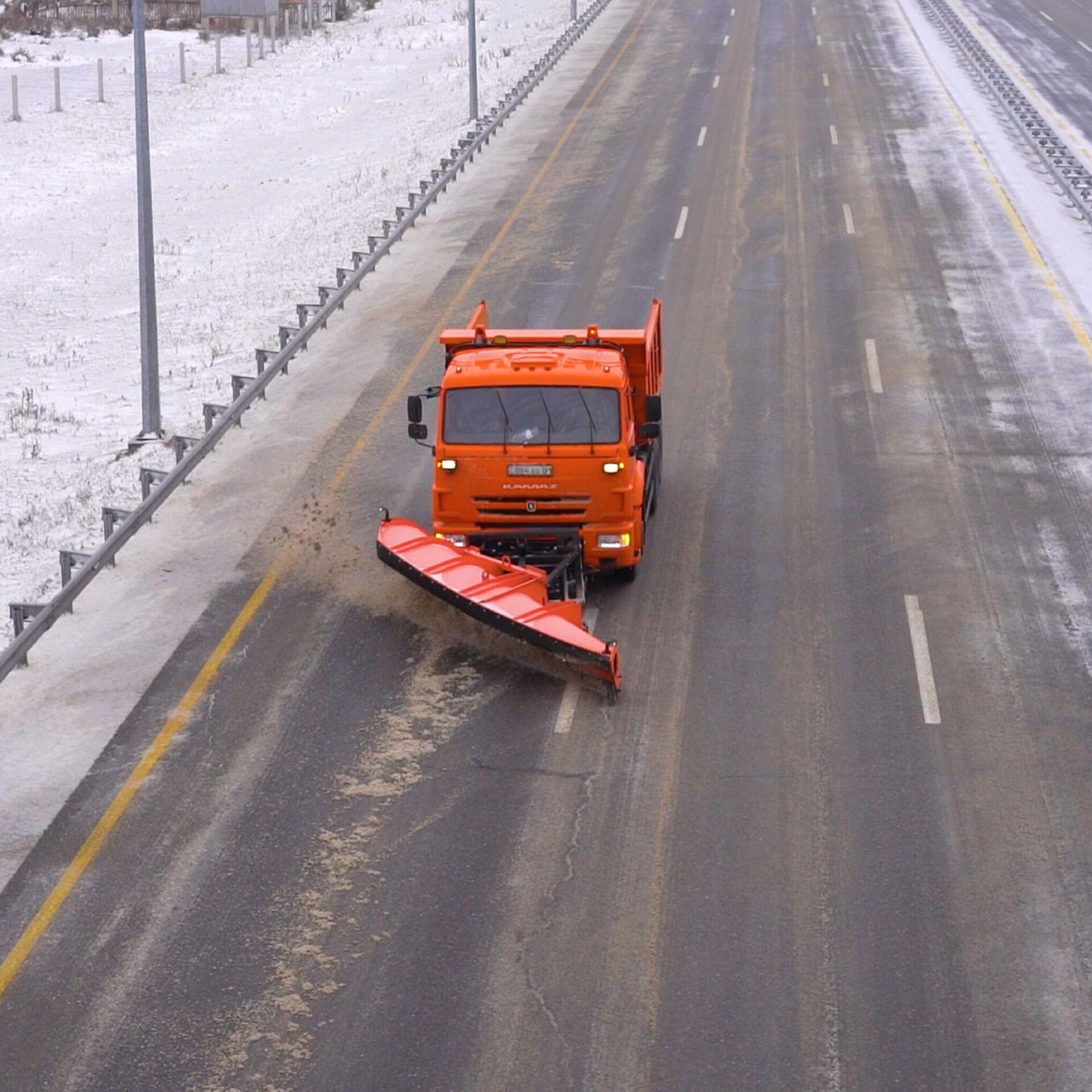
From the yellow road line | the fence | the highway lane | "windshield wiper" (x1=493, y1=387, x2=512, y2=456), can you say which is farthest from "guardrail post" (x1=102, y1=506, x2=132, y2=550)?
the fence

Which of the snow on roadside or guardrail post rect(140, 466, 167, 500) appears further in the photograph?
the snow on roadside

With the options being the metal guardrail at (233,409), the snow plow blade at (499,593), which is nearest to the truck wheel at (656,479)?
the snow plow blade at (499,593)

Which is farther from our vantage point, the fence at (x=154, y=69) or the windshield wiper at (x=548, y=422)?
the fence at (x=154, y=69)

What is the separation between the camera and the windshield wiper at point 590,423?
623 inches

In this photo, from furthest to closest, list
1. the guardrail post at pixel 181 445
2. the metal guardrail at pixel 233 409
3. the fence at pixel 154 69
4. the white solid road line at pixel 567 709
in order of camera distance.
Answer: the fence at pixel 154 69 < the guardrail post at pixel 181 445 < the metal guardrail at pixel 233 409 < the white solid road line at pixel 567 709

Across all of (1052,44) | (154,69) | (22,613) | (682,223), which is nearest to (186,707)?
(22,613)

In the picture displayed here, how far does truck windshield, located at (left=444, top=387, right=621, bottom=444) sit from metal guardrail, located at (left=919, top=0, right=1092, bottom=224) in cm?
1721

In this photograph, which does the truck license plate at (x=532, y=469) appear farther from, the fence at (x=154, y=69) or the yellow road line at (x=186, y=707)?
the fence at (x=154, y=69)

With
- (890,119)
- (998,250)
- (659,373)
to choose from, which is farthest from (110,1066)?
(890,119)

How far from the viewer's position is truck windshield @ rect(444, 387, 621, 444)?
15922mm

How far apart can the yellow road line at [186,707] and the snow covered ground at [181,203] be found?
2.64 metres

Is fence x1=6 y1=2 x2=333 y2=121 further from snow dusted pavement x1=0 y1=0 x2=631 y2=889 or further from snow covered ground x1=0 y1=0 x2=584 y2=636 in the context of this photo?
snow dusted pavement x1=0 y1=0 x2=631 y2=889

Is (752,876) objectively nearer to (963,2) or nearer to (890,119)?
(890,119)

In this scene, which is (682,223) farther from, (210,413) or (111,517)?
(111,517)
